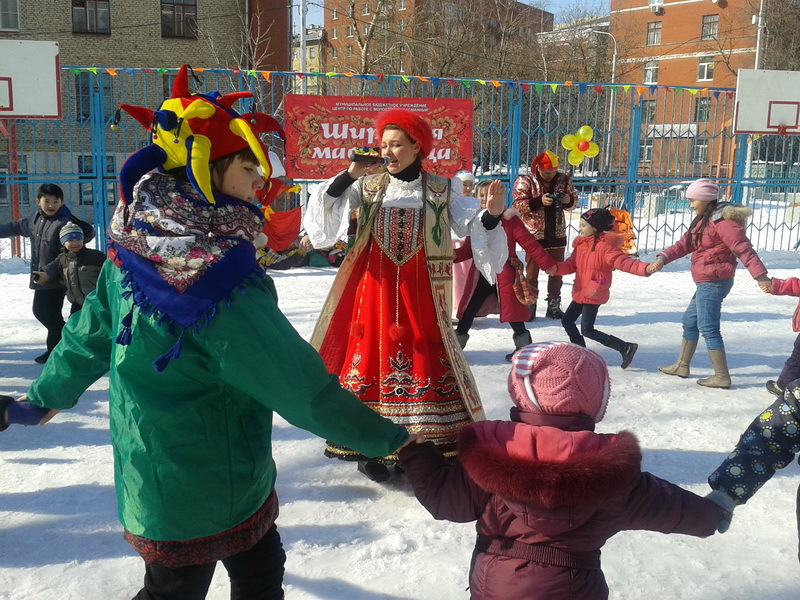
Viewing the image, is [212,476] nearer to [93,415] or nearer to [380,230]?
[380,230]

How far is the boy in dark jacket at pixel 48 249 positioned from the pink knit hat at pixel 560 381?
458cm

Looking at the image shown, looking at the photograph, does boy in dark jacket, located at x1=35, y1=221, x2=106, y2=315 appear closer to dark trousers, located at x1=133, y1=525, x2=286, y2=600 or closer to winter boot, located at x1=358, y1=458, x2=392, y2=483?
winter boot, located at x1=358, y1=458, x2=392, y2=483

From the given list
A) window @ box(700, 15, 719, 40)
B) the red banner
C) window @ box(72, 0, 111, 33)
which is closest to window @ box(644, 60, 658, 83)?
window @ box(700, 15, 719, 40)

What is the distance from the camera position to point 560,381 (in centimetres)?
165

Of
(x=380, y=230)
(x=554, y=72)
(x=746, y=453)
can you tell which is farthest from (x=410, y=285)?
(x=554, y=72)

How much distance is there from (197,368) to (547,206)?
21.0ft

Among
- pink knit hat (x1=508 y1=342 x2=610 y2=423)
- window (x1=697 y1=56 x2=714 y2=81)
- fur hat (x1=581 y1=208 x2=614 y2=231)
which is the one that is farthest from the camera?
window (x1=697 y1=56 x2=714 y2=81)

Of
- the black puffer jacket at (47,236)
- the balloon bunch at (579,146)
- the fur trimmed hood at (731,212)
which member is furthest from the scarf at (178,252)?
the balloon bunch at (579,146)

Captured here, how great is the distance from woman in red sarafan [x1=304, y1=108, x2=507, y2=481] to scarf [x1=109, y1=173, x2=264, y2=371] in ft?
5.86

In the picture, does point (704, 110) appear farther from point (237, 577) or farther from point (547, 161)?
point (237, 577)

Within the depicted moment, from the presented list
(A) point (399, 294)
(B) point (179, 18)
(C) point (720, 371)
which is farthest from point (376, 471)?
(B) point (179, 18)

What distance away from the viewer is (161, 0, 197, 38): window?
74.6ft

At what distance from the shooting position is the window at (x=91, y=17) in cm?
→ 2220

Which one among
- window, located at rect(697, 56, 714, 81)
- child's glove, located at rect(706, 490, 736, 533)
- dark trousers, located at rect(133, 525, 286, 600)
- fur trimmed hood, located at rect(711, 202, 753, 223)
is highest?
window, located at rect(697, 56, 714, 81)
